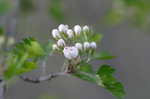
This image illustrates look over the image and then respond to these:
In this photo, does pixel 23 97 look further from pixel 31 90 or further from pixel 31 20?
pixel 31 20

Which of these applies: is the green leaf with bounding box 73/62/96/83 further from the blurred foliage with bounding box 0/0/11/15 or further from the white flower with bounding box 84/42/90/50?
the blurred foliage with bounding box 0/0/11/15

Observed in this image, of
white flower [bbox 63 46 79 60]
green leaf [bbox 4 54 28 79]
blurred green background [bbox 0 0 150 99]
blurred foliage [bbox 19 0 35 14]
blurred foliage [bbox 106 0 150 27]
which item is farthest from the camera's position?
blurred green background [bbox 0 0 150 99]

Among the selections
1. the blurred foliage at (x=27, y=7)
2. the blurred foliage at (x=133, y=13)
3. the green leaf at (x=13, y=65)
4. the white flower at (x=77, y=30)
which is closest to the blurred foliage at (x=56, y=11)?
the blurred foliage at (x=27, y=7)

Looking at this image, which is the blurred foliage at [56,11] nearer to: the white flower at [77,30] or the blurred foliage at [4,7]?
the blurred foliage at [4,7]

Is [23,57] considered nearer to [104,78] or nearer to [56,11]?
[104,78]

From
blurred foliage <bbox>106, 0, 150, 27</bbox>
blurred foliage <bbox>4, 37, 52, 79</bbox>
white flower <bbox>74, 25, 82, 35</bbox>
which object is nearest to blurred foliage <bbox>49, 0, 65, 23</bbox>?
blurred foliage <bbox>106, 0, 150, 27</bbox>

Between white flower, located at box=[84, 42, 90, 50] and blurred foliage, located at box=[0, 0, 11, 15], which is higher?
blurred foliage, located at box=[0, 0, 11, 15]

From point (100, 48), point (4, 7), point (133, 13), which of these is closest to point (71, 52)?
point (4, 7)
